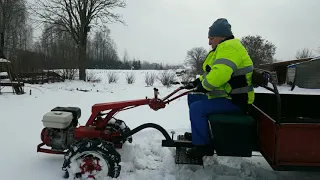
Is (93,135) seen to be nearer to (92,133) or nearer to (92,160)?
(92,133)

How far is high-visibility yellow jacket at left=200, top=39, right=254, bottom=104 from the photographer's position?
10.4 ft

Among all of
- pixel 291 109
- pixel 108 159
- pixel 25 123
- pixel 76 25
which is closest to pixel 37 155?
pixel 108 159

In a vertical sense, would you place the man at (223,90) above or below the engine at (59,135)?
above

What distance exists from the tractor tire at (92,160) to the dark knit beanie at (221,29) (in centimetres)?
191

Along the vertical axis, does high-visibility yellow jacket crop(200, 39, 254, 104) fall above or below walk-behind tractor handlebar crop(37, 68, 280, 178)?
above

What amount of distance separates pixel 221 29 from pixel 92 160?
7.38 feet

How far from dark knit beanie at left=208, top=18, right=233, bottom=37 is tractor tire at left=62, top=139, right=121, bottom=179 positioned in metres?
1.91

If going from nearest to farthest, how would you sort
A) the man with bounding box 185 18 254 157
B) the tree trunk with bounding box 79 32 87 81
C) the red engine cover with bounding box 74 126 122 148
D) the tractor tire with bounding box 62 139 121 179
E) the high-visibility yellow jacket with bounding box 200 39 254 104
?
the high-visibility yellow jacket with bounding box 200 39 254 104 → the man with bounding box 185 18 254 157 → the tractor tire with bounding box 62 139 121 179 → the red engine cover with bounding box 74 126 122 148 → the tree trunk with bounding box 79 32 87 81

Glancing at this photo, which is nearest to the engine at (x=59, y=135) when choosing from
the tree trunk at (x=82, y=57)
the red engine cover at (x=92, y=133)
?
the red engine cover at (x=92, y=133)

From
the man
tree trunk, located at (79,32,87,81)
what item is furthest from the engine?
tree trunk, located at (79,32,87,81)

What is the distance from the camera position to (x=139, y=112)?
7.87 metres

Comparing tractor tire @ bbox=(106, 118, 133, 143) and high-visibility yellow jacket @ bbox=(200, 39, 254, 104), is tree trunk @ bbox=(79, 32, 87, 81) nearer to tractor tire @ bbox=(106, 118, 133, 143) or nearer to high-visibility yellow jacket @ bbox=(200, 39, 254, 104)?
tractor tire @ bbox=(106, 118, 133, 143)

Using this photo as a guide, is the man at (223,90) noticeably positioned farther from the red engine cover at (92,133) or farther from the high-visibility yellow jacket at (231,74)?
the red engine cover at (92,133)

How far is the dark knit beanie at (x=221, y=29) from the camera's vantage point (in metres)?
3.44
